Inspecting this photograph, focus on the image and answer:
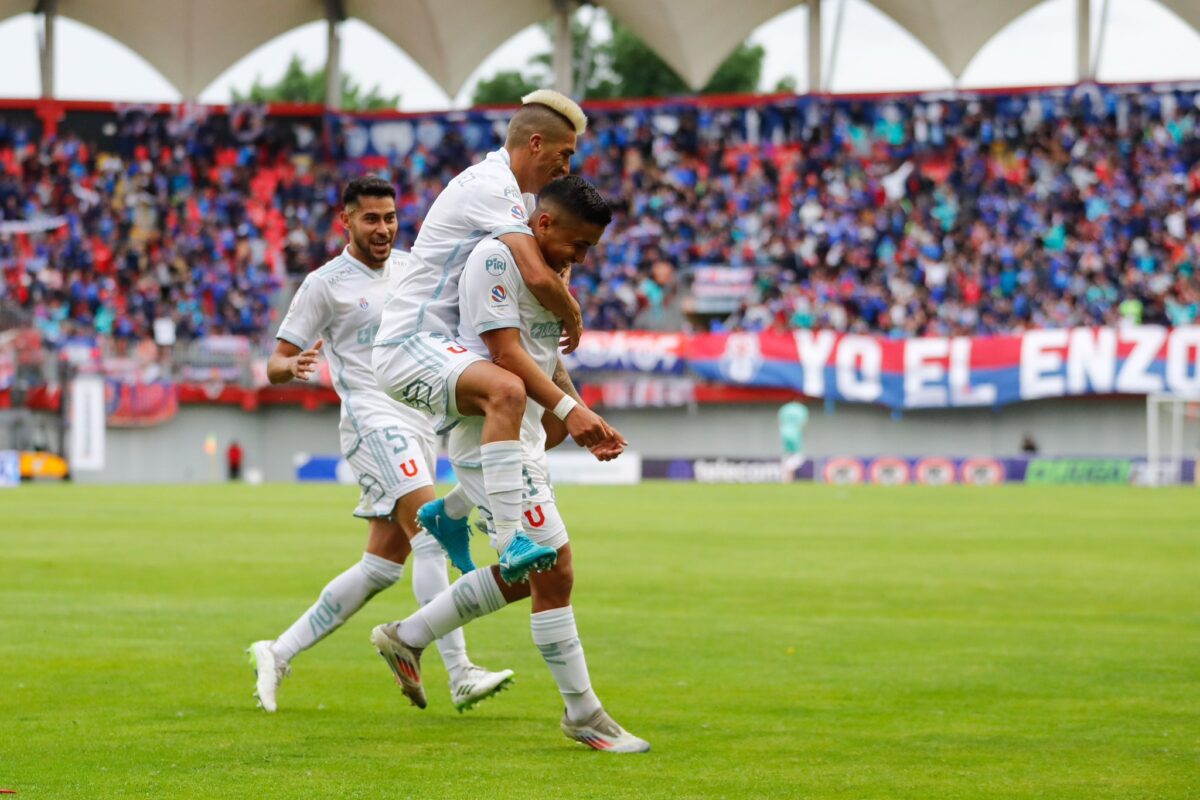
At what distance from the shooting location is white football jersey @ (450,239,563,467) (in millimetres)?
7047

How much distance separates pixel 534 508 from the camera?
708cm

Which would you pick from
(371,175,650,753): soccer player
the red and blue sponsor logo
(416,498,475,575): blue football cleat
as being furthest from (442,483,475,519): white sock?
the red and blue sponsor logo

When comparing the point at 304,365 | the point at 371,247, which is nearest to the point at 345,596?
the point at 304,365

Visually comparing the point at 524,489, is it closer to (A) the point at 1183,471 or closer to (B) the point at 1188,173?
(A) the point at 1183,471

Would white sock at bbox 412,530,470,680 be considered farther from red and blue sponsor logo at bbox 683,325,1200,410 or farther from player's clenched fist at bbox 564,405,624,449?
red and blue sponsor logo at bbox 683,325,1200,410

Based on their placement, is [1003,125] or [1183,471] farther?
[1003,125]

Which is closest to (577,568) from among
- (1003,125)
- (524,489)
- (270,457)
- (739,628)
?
(739,628)

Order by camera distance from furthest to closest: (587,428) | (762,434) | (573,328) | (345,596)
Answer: (762,434) → (345,596) → (573,328) → (587,428)

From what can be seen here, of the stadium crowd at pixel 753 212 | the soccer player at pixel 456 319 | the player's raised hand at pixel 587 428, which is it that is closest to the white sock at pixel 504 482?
the soccer player at pixel 456 319

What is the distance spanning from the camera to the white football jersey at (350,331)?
9.05m

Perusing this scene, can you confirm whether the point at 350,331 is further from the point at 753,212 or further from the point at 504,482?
the point at 753,212

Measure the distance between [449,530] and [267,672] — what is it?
1.34 m

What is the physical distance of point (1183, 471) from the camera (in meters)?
41.4

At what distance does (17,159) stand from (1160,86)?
33.7 m
